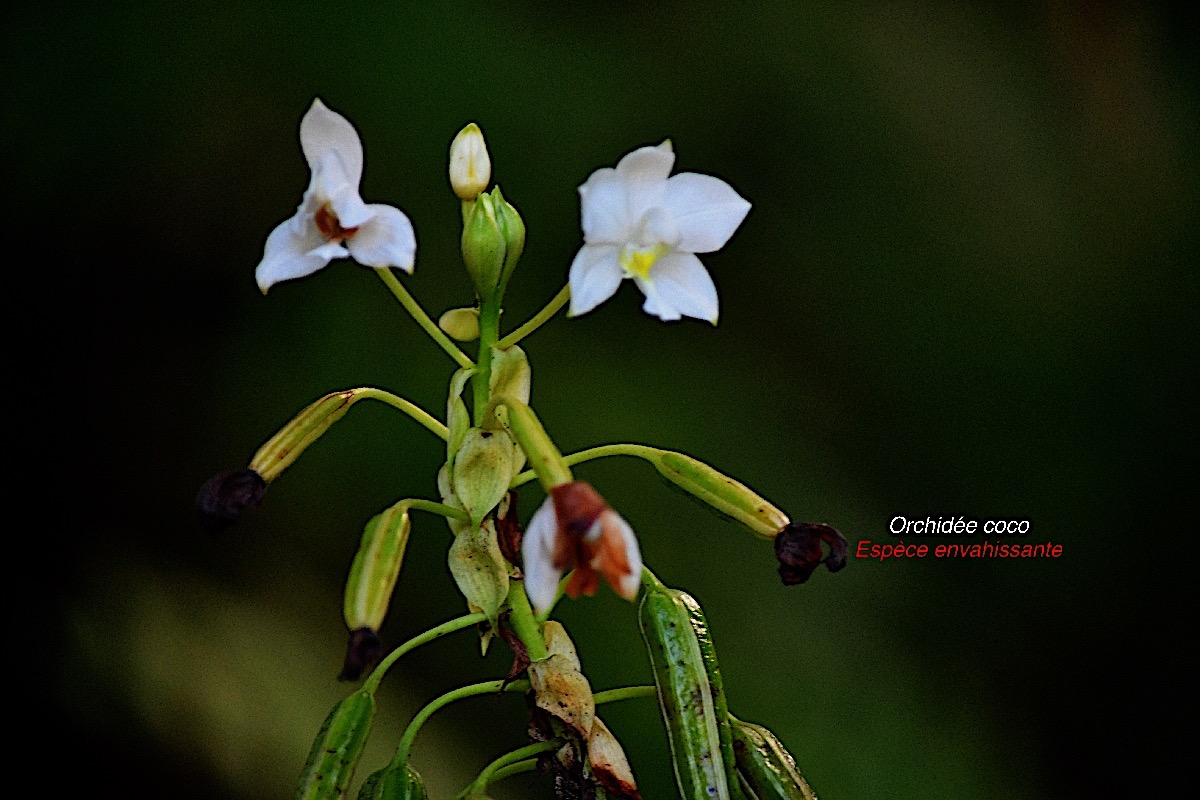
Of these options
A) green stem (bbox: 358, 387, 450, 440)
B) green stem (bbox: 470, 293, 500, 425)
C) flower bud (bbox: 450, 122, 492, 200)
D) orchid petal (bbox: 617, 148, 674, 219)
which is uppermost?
flower bud (bbox: 450, 122, 492, 200)

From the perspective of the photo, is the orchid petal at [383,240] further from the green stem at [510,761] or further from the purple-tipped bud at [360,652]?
the green stem at [510,761]

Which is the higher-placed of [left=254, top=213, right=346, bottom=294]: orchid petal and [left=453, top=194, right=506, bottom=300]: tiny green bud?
[left=453, top=194, right=506, bottom=300]: tiny green bud

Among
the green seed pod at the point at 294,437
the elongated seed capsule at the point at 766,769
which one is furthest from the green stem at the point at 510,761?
the green seed pod at the point at 294,437

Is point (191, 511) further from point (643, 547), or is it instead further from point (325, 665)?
point (643, 547)

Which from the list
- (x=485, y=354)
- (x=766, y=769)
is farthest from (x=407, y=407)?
(x=766, y=769)

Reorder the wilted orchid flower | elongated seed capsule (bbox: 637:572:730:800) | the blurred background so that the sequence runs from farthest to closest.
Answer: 1. the blurred background
2. elongated seed capsule (bbox: 637:572:730:800)
3. the wilted orchid flower

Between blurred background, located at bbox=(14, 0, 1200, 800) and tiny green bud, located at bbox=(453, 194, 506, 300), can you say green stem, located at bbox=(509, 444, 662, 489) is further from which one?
blurred background, located at bbox=(14, 0, 1200, 800)

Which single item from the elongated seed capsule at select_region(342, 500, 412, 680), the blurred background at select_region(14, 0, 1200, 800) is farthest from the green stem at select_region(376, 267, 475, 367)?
the blurred background at select_region(14, 0, 1200, 800)
